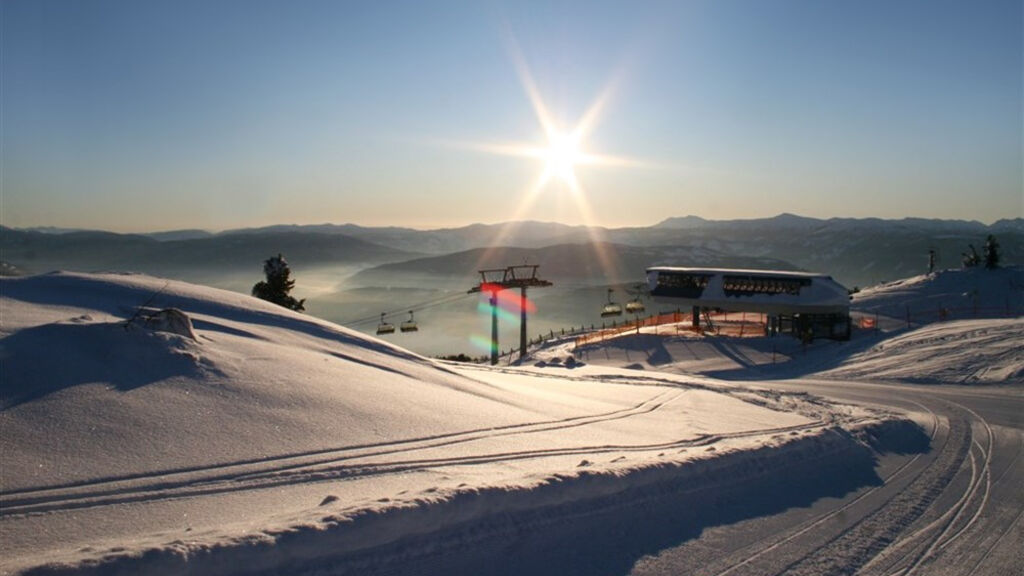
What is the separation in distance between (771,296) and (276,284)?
32594mm

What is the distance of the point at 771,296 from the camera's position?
42000 millimetres

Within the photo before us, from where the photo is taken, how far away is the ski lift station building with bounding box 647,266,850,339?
39938 millimetres

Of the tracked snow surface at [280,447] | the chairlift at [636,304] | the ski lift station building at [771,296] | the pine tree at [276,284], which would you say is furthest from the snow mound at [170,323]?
the chairlift at [636,304]

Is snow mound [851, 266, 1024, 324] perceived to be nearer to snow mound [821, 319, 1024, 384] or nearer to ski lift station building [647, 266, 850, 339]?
ski lift station building [647, 266, 850, 339]

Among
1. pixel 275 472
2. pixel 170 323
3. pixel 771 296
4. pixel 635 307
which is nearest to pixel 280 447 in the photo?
pixel 275 472

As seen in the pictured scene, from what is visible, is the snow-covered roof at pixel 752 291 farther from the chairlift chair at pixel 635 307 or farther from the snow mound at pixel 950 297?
the snow mound at pixel 950 297

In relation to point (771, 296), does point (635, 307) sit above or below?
below

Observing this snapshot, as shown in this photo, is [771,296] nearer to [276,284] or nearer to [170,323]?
[276,284]

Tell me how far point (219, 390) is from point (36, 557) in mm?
4982

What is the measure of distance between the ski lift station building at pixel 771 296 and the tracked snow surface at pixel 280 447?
26.0m

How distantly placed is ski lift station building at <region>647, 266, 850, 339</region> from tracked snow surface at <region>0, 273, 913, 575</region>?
2599cm

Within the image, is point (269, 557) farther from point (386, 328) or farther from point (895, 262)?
point (895, 262)

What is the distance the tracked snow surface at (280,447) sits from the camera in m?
6.28

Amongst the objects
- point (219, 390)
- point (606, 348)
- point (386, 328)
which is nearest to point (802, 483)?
point (219, 390)
